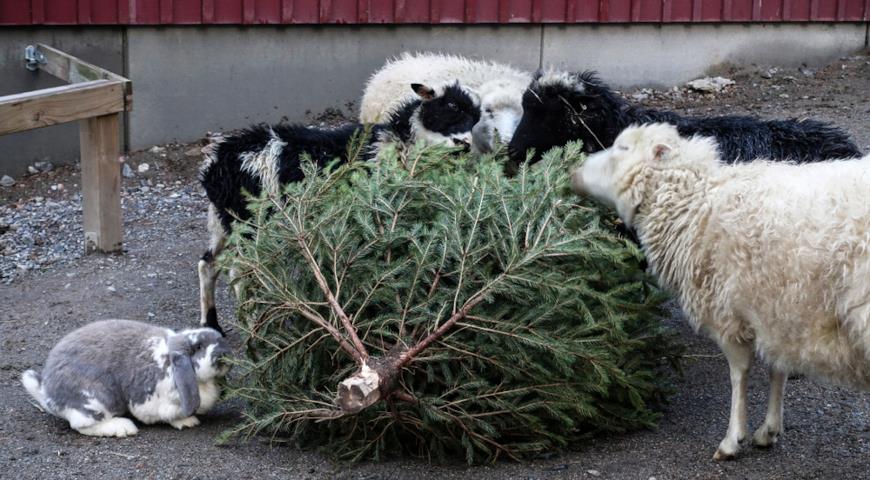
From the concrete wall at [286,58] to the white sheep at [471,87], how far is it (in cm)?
189

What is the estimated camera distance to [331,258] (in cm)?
504

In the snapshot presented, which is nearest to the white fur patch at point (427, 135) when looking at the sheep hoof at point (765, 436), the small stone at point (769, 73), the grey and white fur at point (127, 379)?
the grey and white fur at point (127, 379)

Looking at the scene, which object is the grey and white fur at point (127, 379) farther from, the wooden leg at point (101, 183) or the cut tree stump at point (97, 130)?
the wooden leg at point (101, 183)

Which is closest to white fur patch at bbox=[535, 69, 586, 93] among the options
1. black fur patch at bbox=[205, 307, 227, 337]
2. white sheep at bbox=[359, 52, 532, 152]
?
white sheep at bbox=[359, 52, 532, 152]

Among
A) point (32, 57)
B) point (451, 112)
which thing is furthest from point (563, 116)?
point (32, 57)

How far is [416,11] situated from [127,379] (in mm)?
6639

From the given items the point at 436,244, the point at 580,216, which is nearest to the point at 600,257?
the point at 580,216

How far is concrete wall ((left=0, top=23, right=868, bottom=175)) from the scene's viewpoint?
10.1 meters

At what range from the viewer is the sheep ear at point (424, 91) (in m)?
7.27

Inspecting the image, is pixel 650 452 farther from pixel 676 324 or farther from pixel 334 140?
pixel 334 140

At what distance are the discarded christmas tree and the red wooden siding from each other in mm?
5280

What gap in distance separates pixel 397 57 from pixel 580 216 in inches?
239

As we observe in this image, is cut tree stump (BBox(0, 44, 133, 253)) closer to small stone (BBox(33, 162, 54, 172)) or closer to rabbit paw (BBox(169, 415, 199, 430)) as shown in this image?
small stone (BBox(33, 162, 54, 172))

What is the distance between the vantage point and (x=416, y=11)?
436 inches
